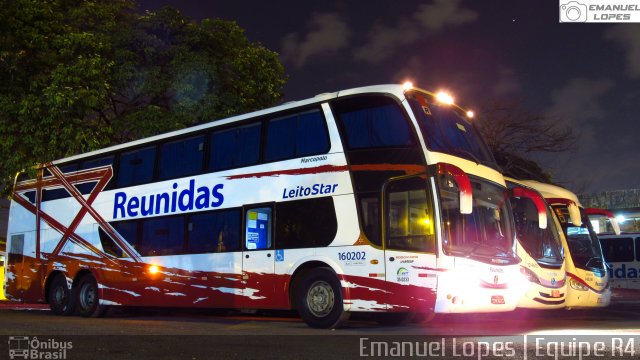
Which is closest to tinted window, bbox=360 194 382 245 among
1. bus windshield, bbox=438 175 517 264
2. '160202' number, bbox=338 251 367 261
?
'160202' number, bbox=338 251 367 261

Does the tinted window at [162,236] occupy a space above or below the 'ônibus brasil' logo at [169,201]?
below

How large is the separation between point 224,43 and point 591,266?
1380cm

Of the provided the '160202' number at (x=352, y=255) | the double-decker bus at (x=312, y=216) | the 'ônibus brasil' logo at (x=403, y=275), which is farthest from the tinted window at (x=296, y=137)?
the 'ônibus brasil' logo at (x=403, y=275)

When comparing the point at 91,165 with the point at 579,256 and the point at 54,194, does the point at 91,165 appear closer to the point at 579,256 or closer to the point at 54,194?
the point at 54,194

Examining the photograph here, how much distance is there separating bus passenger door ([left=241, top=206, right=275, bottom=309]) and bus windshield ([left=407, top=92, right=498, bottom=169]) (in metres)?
3.20

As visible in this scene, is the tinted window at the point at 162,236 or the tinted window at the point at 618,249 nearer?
the tinted window at the point at 162,236

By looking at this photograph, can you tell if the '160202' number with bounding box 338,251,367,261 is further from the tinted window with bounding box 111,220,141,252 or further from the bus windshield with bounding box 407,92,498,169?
the tinted window with bounding box 111,220,141,252

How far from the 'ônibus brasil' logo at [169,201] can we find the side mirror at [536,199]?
5721 millimetres

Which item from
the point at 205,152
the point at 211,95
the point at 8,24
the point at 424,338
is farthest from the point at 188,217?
the point at 8,24

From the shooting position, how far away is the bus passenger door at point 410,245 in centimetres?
953

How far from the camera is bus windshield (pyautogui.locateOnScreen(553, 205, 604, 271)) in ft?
49.3

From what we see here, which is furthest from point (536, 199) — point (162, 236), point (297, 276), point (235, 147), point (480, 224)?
point (162, 236)

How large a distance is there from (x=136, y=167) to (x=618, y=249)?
69.3 ft

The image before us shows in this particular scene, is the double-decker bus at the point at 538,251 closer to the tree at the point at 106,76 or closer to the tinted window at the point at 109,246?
the tinted window at the point at 109,246
